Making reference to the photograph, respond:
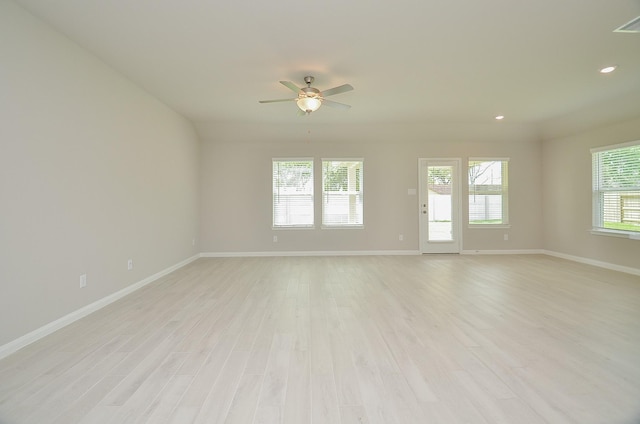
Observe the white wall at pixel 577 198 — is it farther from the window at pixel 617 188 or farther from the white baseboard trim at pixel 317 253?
the white baseboard trim at pixel 317 253

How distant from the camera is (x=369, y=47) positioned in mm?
2957

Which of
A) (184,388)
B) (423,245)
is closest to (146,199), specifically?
(184,388)

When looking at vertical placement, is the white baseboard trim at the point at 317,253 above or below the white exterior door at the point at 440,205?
below

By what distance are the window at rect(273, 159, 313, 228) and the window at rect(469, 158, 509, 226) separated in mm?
3713

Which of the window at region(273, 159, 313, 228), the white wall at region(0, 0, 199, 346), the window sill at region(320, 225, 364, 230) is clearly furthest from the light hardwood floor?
the window at region(273, 159, 313, 228)

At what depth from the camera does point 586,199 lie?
5.45 meters

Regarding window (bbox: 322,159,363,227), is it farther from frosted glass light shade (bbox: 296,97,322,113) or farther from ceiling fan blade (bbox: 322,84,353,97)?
ceiling fan blade (bbox: 322,84,353,97)

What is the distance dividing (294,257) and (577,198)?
5846 mm

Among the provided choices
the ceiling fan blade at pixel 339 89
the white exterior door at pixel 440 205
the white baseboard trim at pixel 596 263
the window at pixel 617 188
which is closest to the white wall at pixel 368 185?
the white exterior door at pixel 440 205

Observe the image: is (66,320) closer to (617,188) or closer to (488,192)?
(488,192)

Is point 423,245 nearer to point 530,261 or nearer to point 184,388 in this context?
point 530,261

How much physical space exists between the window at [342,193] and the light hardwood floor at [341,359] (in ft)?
8.90

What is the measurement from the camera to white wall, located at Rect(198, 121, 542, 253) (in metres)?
6.27

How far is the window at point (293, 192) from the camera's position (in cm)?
641
